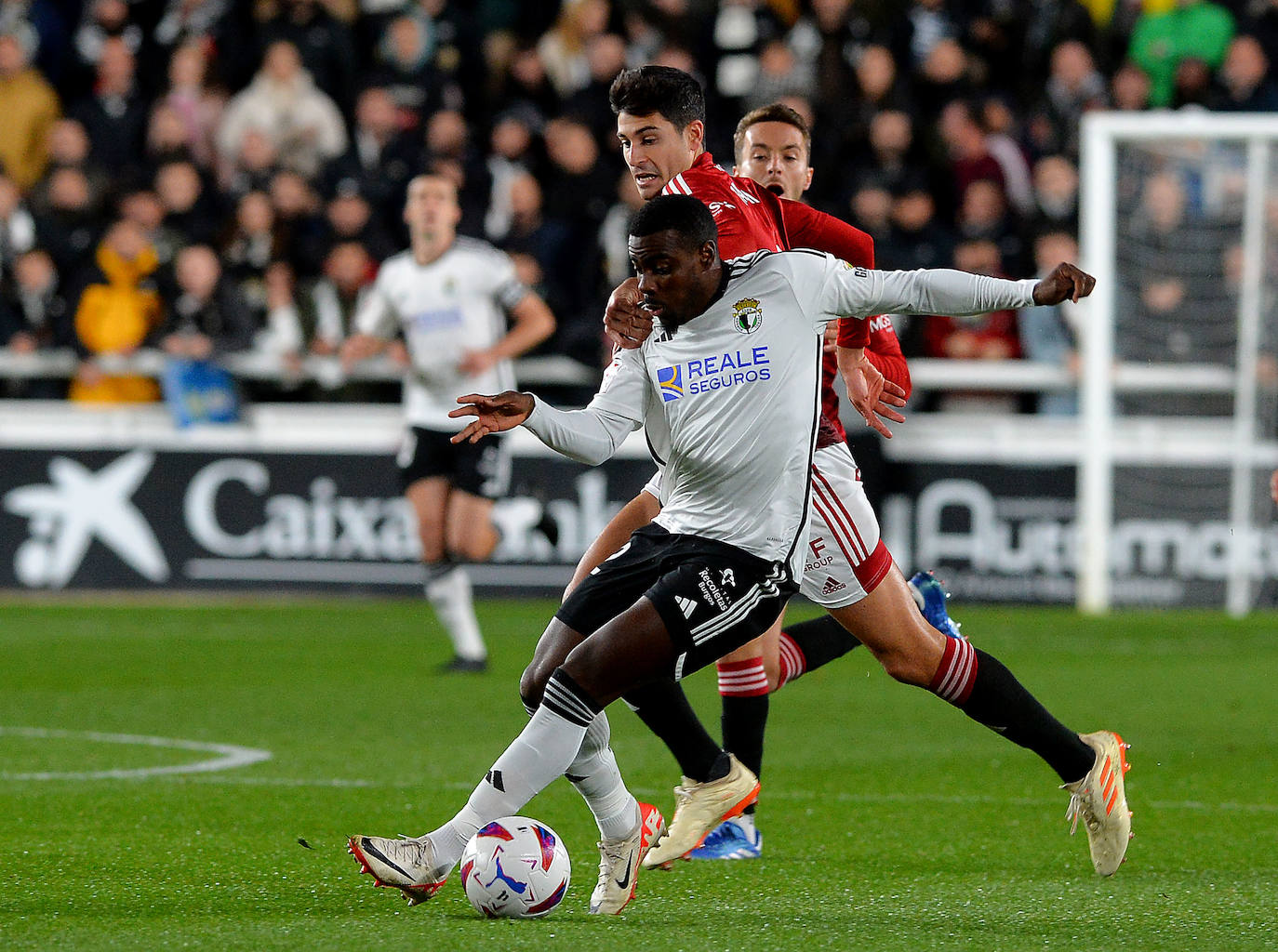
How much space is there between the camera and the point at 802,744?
834cm

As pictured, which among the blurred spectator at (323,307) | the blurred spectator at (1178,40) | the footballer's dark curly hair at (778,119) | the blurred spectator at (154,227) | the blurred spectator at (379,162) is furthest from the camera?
the blurred spectator at (379,162)

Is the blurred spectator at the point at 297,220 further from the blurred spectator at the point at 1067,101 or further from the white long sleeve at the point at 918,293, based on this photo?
the white long sleeve at the point at 918,293

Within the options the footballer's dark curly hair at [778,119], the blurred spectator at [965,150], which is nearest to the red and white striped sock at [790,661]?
the footballer's dark curly hair at [778,119]

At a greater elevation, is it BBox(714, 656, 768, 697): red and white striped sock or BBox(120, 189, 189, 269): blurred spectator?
BBox(120, 189, 189, 269): blurred spectator

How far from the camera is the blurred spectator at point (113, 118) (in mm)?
15766

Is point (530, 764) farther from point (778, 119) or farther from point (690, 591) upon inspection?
point (778, 119)

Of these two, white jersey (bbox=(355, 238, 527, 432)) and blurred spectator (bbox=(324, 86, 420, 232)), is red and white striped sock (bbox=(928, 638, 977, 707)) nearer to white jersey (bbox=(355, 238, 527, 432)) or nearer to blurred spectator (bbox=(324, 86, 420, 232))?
white jersey (bbox=(355, 238, 527, 432))

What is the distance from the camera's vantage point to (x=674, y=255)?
490 centimetres

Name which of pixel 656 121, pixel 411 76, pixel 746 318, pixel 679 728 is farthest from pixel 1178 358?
pixel 746 318

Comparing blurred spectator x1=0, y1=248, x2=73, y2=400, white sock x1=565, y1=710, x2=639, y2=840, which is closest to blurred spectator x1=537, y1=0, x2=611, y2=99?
blurred spectator x1=0, y1=248, x2=73, y2=400

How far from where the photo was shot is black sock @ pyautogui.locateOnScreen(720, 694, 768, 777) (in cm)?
612

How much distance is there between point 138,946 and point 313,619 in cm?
905

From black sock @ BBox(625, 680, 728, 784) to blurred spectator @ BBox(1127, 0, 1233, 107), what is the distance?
10230 mm

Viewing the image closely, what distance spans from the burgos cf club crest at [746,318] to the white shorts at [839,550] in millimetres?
719
